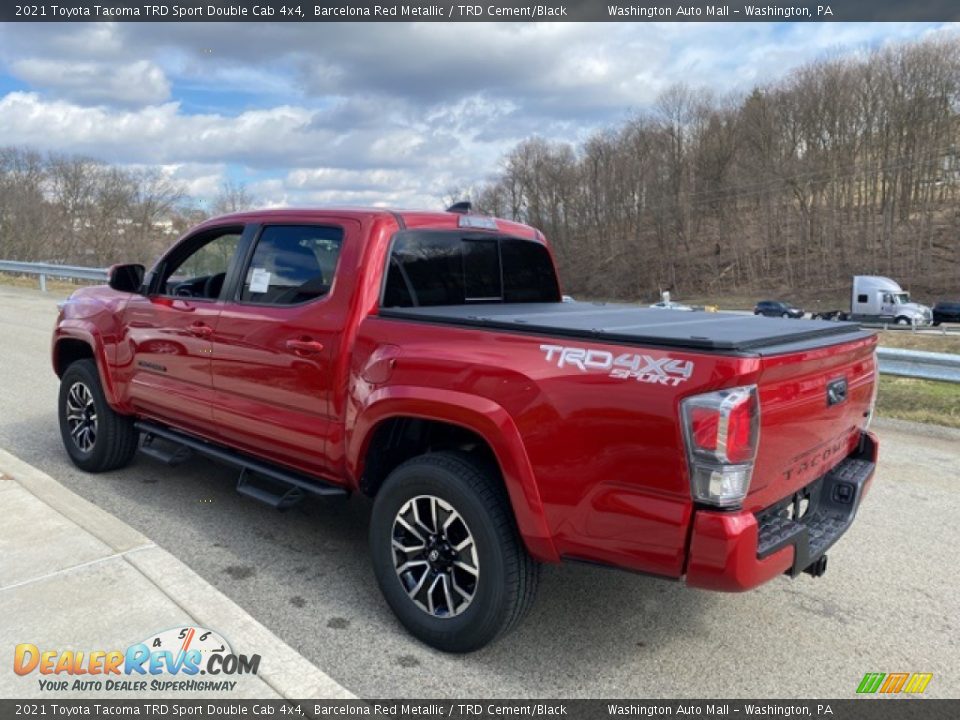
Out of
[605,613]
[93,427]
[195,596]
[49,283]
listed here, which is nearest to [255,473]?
[195,596]

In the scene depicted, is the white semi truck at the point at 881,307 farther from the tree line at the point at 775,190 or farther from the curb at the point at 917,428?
the curb at the point at 917,428

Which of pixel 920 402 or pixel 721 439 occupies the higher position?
pixel 721 439

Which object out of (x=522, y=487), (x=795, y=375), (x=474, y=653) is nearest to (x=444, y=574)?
(x=474, y=653)

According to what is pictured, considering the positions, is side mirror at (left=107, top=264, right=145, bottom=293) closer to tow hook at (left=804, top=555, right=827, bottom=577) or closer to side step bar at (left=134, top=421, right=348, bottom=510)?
side step bar at (left=134, top=421, right=348, bottom=510)

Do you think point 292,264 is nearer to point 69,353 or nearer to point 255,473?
point 255,473

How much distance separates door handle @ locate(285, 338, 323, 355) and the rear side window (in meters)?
0.24

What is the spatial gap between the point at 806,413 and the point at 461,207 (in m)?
2.53

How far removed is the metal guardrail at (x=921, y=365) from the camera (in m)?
7.68

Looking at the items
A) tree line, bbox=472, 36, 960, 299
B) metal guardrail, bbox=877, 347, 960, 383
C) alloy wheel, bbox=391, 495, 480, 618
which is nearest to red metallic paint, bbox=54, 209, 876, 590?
alloy wheel, bbox=391, 495, 480, 618

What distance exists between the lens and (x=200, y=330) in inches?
171

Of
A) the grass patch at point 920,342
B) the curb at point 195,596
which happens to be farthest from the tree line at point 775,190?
the curb at point 195,596

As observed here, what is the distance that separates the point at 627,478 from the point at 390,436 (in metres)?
1.32

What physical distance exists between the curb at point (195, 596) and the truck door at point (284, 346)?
2.54 feet

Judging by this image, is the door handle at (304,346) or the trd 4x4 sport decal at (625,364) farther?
the door handle at (304,346)
